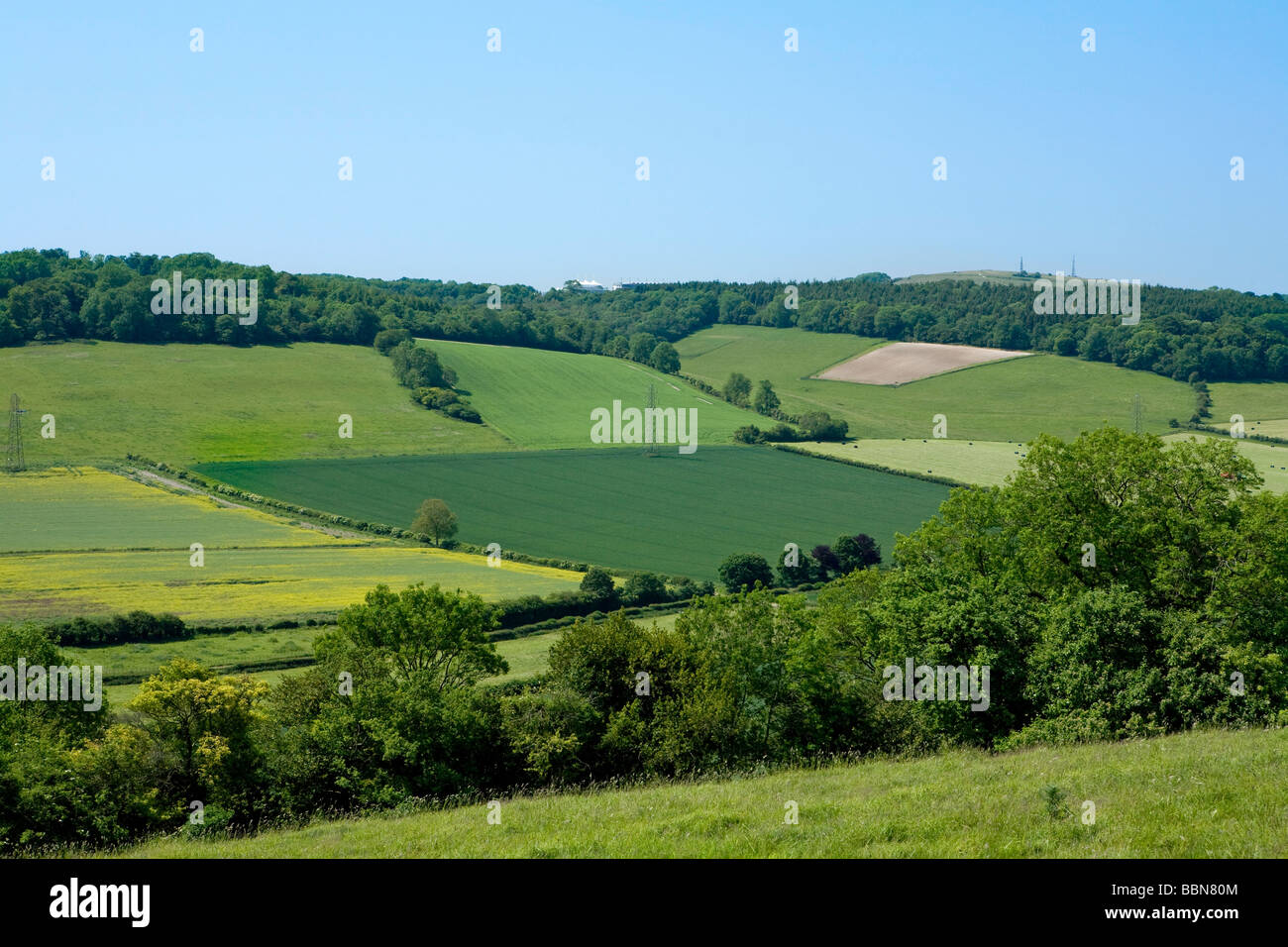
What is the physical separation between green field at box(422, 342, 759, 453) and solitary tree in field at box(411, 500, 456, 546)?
37428 mm

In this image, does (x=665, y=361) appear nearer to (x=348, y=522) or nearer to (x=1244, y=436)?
(x=1244, y=436)

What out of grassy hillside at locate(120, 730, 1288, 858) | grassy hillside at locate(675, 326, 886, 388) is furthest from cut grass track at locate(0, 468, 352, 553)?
grassy hillside at locate(675, 326, 886, 388)

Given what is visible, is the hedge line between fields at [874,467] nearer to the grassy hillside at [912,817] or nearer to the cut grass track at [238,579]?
the cut grass track at [238,579]

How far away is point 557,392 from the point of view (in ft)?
472

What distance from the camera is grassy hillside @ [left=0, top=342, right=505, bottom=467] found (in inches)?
4163

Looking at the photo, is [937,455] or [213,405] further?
[213,405]

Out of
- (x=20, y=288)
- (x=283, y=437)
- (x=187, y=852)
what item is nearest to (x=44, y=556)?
(x=283, y=437)

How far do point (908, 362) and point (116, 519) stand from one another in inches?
4917

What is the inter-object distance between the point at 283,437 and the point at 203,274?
263 ft

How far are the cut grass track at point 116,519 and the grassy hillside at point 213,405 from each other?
10.7m

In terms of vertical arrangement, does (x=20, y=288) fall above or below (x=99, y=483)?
above

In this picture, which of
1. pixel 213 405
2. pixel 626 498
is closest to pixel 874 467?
pixel 626 498
